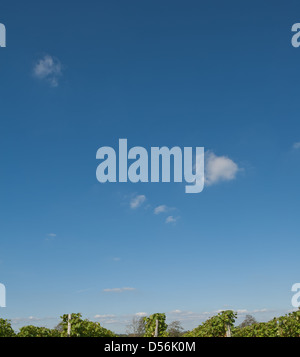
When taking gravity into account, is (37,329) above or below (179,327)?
above

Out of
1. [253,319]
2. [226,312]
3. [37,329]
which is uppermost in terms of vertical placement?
[226,312]

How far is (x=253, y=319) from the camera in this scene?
235 ft

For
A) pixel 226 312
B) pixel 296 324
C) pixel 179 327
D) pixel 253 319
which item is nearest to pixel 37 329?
pixel 226 312

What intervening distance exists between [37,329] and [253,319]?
198 feet
